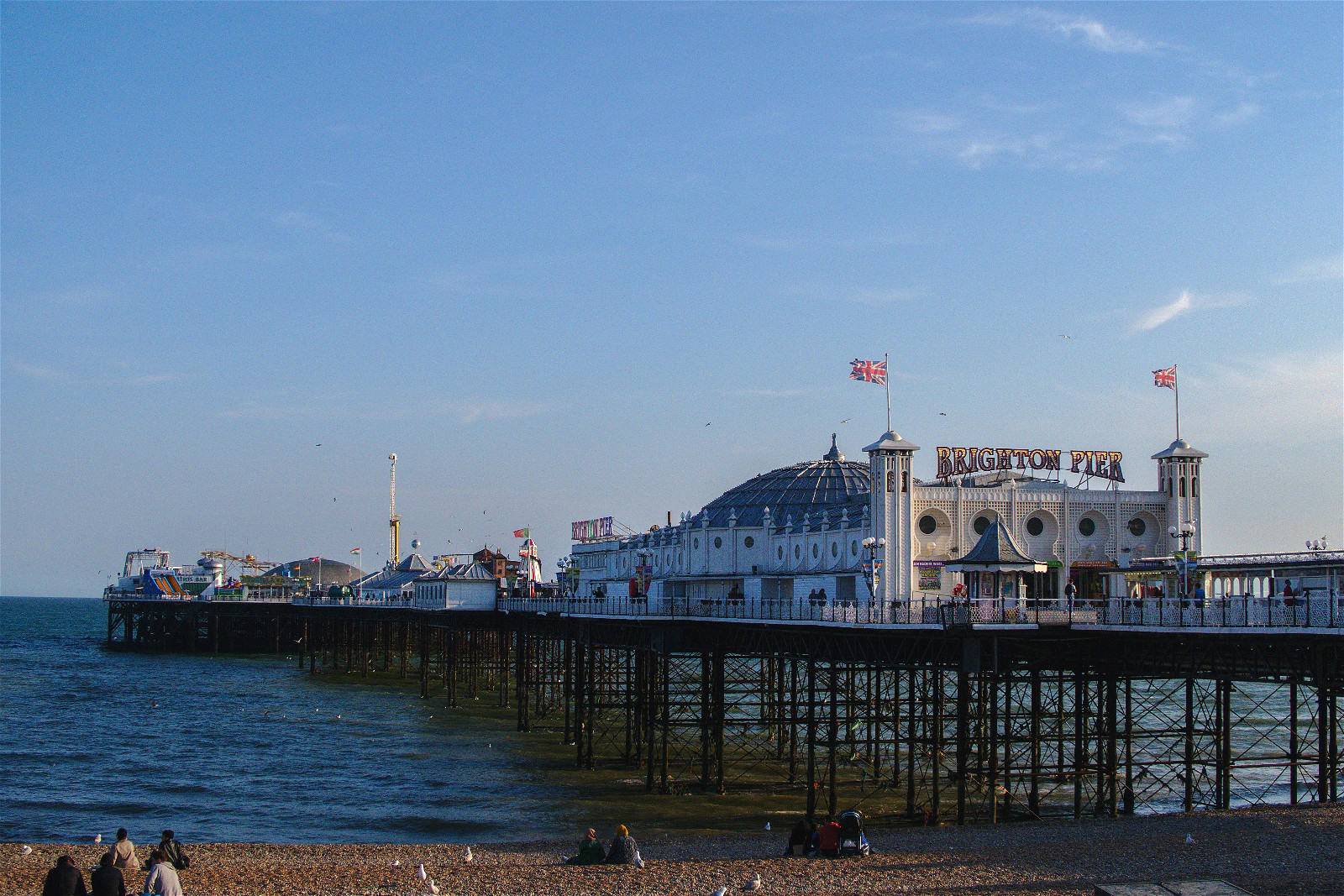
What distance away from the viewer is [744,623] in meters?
43.1

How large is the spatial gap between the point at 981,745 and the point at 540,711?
30924 millimetres

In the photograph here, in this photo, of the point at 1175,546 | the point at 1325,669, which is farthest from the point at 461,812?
the point at 1175,546

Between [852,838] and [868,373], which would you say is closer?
[852,838]

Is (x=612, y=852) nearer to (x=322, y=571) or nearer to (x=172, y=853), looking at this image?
(x=172, y=853)

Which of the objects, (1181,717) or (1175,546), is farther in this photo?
(1181,717)

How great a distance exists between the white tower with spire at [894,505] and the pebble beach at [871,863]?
18291 millimetres

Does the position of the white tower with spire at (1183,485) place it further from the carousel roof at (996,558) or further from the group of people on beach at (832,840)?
the group of people on beach at (832,840)

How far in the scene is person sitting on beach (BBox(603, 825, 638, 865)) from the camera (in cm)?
2677

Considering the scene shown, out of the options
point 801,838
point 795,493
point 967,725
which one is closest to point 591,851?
point 801,838

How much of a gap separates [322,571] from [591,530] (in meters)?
90.4

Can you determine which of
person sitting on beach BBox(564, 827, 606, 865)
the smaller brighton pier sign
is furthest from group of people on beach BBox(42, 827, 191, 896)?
the smaller brighton pier sign

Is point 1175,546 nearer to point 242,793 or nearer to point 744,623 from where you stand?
point 744,623

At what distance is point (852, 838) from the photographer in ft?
91.6

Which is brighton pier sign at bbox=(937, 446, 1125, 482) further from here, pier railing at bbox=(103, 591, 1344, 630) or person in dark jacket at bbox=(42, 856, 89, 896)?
person in dark jacket at bbox=(42, 856, 89, 896)
